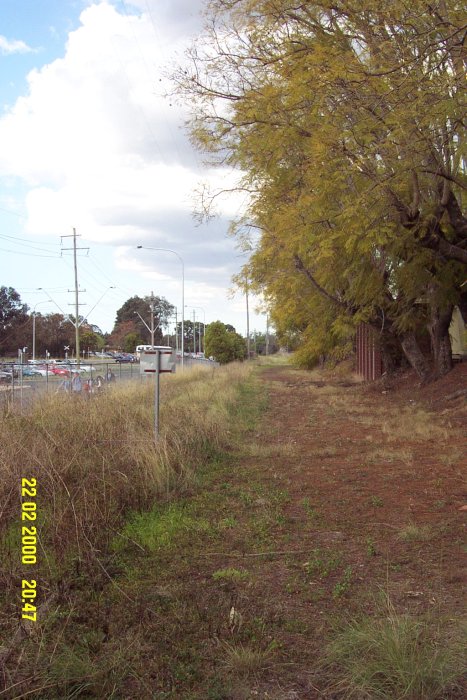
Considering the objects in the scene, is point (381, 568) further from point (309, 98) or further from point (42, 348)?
point (42, 348)

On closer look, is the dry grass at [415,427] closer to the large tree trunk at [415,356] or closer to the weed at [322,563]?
the large tree trunk at [415,356]

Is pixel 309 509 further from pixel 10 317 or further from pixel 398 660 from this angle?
pixel 10 317

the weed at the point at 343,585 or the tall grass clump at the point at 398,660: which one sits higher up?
the tall grass clump at the point at 398,660

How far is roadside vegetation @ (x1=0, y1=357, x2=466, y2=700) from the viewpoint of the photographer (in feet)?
11.2

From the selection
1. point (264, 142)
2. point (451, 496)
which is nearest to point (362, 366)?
point (264, 142)

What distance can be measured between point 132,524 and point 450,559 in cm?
304

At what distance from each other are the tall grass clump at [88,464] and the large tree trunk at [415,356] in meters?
10.7

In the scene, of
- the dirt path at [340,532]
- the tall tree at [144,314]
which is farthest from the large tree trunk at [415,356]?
the tall tree at [144,314]

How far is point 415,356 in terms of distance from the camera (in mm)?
20828

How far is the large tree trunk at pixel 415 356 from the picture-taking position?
804 inches

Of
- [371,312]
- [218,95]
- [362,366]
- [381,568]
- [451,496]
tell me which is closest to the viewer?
[381,568]

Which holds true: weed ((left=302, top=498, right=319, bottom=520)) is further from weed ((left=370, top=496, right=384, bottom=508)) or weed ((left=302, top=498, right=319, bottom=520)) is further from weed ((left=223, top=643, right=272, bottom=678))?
weed ((left=223, top=643, right=272, bottom=678))

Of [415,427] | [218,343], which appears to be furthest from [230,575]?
[218,343]

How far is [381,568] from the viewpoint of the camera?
5.18 m
